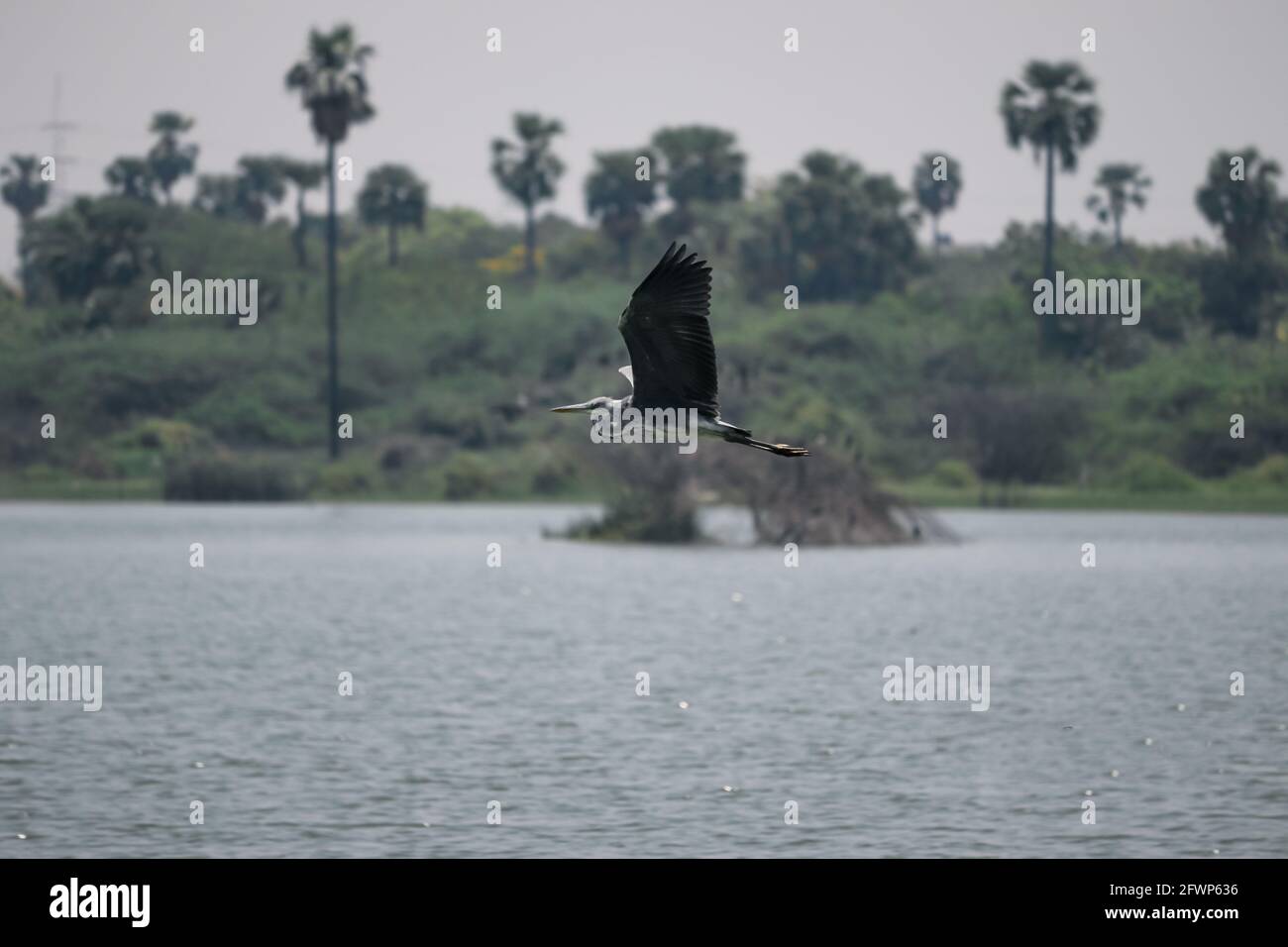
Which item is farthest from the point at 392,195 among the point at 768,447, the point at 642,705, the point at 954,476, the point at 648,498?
the point at 768,447

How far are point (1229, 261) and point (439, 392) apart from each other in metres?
41.4

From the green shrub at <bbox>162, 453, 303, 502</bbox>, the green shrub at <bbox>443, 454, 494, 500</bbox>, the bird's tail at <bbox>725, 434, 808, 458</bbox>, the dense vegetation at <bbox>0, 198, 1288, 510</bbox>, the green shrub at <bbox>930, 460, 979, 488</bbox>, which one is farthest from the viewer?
the green shrub at <bbox>443, 454, 494, 500</bbox>

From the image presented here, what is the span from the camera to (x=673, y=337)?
1488cm

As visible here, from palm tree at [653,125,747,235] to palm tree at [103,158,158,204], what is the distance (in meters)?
30.7

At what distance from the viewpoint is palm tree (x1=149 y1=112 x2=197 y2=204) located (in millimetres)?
121375

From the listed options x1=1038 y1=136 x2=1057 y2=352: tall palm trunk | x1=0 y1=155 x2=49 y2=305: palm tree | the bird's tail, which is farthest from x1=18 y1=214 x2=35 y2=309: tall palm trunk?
the bird's tail

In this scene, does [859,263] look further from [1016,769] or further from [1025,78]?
[1016,769]

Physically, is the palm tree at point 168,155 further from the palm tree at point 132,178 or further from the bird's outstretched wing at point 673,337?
the bird's outstretched wing at point 673,337

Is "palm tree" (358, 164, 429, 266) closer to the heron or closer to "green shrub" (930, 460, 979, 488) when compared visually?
"green shrub" (930, 460, 979, 488)

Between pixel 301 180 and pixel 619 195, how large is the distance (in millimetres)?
18447

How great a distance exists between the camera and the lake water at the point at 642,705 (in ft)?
73.2

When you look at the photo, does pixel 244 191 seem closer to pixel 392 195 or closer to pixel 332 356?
pixel 392 195

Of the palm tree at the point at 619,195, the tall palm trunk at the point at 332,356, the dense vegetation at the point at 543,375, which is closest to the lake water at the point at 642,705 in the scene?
the dense vegetation at the point at 543,375

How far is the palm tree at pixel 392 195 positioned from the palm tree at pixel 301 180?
3930 millimetres
